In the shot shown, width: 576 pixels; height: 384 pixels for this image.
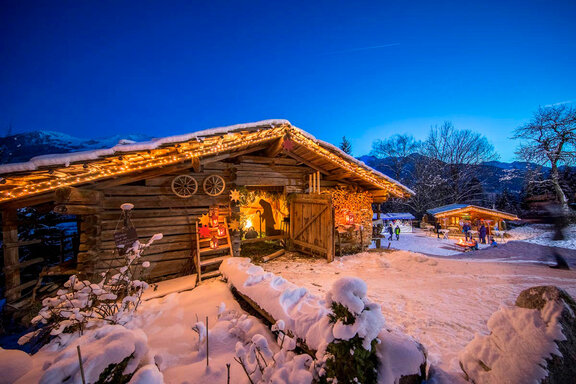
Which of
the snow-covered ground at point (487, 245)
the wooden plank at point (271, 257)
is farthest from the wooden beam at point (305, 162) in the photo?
the snow-covered ground at point (487, 245)

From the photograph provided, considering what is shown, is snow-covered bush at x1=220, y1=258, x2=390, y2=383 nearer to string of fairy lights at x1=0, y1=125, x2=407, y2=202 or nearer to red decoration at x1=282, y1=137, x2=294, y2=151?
string of fairy lights at x1=0, y1=125, x2=407, y2=202

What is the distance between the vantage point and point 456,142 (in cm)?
2656

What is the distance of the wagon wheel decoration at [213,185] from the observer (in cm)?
697

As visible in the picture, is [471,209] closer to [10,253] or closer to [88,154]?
[88,154]

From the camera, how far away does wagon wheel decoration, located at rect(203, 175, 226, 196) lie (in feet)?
22.9

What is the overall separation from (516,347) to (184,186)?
23.6ft

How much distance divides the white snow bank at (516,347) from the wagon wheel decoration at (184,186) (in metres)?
6.81

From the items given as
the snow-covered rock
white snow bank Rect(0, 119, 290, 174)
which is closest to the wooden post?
white snow bank Rect(0, 119, 290, 174)

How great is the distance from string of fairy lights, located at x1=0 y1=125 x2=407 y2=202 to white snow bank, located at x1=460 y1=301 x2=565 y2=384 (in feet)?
18.0

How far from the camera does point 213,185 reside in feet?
23.1

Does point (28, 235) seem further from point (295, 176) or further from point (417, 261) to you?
point (417, 261)

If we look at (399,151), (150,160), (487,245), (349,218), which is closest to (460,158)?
(399,151)

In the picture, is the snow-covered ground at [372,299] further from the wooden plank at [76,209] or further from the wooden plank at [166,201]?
the wooden plank at [76,209]

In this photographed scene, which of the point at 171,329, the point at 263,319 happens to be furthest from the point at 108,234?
the point at 263,319
